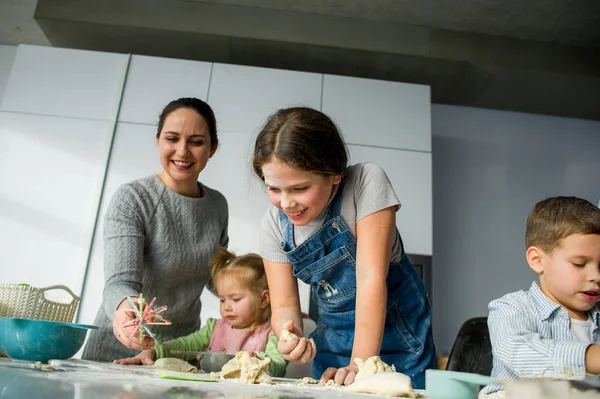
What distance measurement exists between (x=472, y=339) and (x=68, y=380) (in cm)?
80

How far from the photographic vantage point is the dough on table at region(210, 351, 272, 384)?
2.21ft

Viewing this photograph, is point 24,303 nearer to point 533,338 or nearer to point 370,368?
point 370,368

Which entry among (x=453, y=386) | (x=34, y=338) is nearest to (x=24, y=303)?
(x=34, y=338)

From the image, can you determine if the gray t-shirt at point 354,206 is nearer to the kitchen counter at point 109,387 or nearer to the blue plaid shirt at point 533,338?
the blue plaid shirt at point 533,338

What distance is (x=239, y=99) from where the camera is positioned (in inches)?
86.1

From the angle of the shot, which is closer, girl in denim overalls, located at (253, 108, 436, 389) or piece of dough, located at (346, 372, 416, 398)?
piece of dough, located at (346, 372, 416, 398)

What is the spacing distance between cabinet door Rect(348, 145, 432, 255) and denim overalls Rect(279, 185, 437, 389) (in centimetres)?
107

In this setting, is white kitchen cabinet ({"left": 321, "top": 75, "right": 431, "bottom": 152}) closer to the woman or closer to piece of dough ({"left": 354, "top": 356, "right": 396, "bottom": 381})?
the woman

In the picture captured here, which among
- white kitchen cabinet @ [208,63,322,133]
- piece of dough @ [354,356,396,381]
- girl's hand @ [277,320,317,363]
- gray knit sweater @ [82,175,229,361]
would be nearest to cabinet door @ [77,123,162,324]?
white kitchen cabinet @ [208,63,322,133]

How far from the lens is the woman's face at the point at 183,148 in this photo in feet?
4.53

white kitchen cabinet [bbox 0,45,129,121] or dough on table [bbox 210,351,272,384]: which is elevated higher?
white kitchen cabinet [bbox 0,45,129,121]

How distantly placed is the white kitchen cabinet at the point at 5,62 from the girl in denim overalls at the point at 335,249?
207 cm

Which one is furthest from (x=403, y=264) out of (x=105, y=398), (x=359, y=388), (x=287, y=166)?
(x=105, y=398)

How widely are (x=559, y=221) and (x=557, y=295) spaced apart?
0.43 ft
